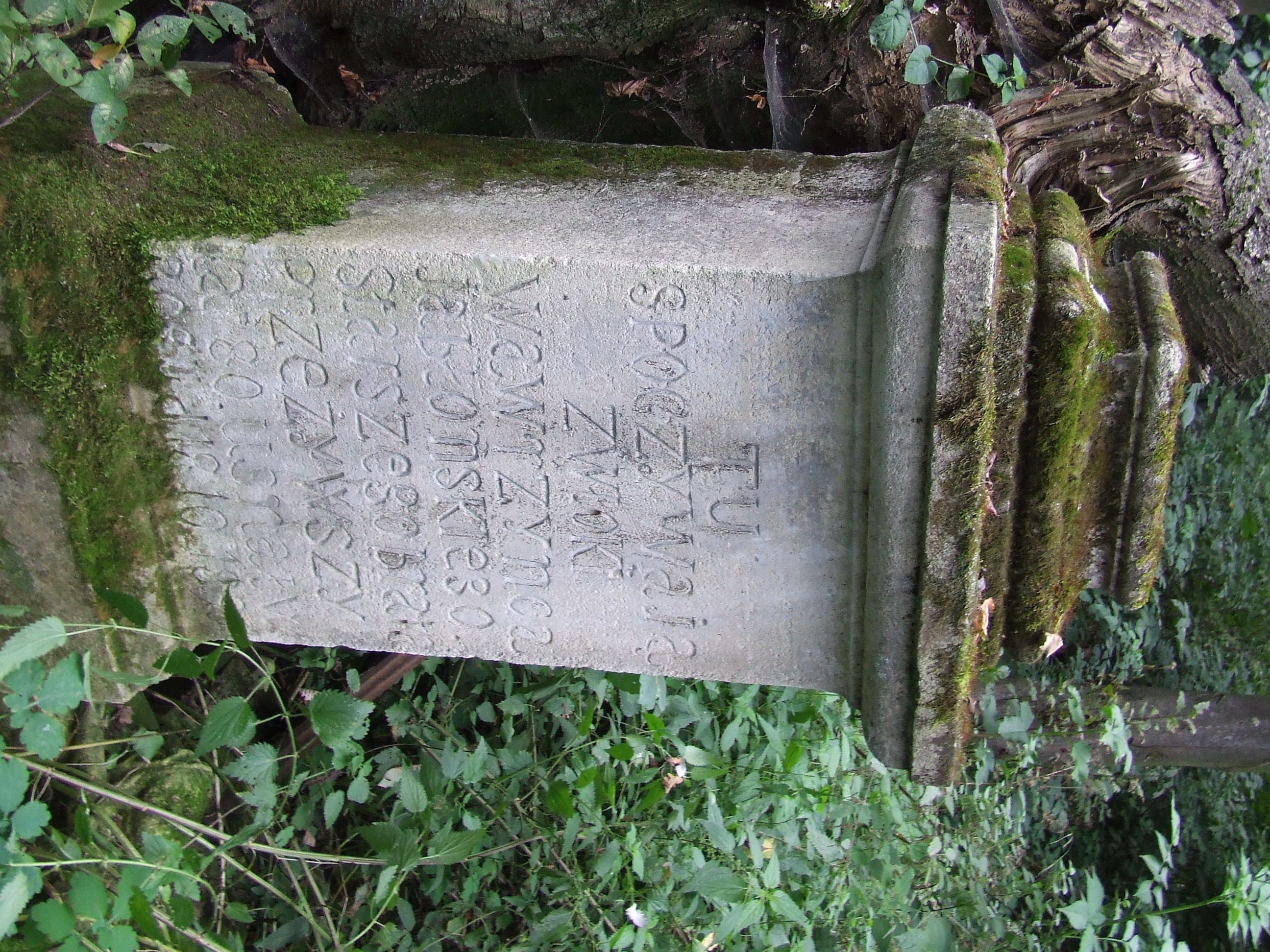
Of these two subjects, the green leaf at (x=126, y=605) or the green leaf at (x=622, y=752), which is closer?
the green leaf at (x=126, y=605)

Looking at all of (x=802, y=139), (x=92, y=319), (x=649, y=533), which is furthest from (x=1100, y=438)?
(x=92, y=319)

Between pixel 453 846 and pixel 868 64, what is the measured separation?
2394 mm

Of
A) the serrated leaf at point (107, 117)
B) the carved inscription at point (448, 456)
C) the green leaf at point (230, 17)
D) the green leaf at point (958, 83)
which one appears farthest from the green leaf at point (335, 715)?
the green leaf at point (958, 83)

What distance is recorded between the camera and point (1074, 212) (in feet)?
7.34

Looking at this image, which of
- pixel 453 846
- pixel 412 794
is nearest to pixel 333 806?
pixel 412 794

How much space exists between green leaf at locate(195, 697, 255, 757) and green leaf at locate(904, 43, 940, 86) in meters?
2.12

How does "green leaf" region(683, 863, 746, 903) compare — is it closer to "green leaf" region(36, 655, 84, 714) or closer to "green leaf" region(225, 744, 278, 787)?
"green leaf" region(225, 744, 278, 787)

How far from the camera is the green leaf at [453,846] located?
2.61 m

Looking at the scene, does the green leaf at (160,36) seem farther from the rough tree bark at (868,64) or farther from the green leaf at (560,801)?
the green leaf at (560,801)

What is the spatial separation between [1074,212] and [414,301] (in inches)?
59.6

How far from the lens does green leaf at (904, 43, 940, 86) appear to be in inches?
92.0

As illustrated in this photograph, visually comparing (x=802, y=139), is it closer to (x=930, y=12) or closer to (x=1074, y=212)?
(x=930, y=12)

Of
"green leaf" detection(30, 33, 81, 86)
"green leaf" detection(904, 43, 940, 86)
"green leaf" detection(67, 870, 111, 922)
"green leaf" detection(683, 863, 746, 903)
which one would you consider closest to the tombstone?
"green leaf" detection(904, 43, 940, 86)

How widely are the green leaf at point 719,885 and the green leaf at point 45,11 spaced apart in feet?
8.20
